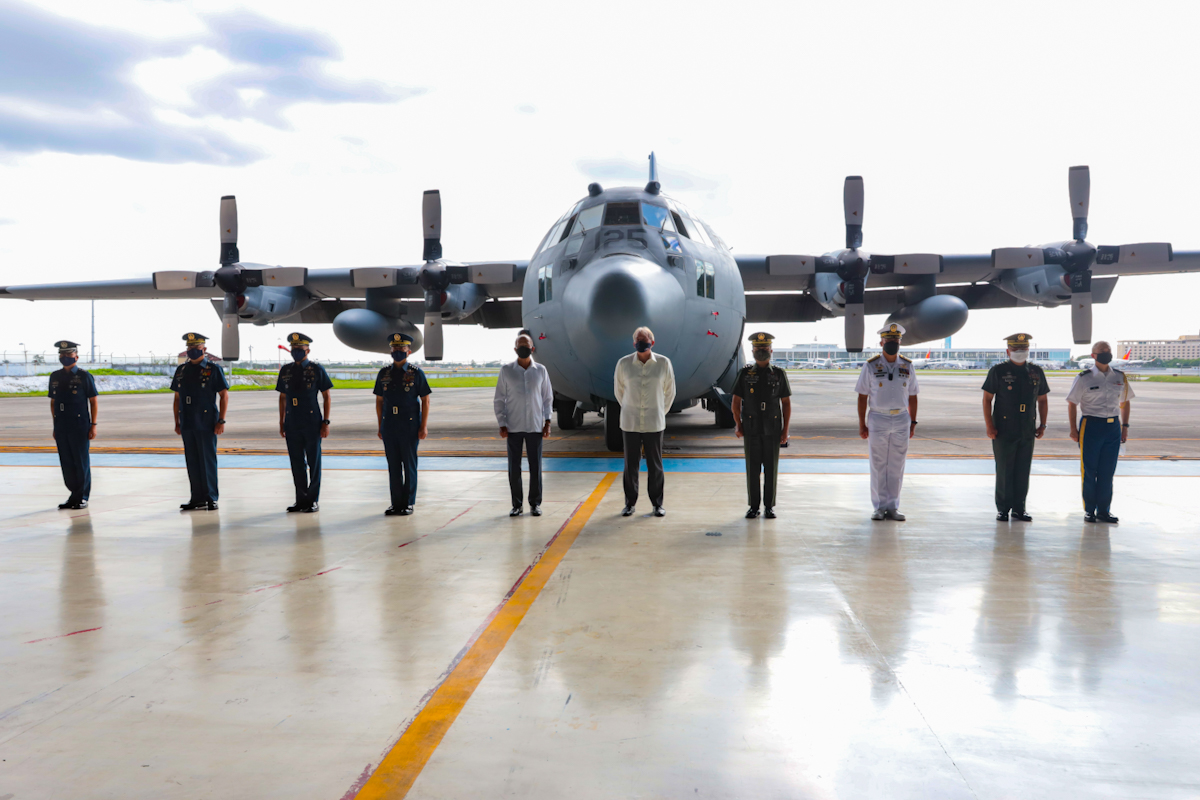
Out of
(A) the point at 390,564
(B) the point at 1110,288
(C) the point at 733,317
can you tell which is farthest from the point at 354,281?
(B) the point at 1110,288

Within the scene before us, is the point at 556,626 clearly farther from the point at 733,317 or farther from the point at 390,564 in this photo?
the point at 733,317

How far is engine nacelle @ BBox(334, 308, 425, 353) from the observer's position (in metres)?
17.7

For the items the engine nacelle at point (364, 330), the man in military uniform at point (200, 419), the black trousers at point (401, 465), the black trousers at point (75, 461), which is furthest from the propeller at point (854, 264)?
the black trousers at point (75, 461)

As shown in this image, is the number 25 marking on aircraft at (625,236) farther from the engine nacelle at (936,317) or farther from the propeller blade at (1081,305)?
the propeller blade at (1081,305)

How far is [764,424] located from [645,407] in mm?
1147

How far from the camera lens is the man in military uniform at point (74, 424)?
24.1 ft

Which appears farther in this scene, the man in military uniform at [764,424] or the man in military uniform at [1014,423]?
the man in military uniform at [764,424]

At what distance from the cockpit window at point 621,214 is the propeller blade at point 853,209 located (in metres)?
8.04

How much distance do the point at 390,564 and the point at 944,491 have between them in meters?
6.20

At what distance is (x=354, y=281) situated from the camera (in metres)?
16.7

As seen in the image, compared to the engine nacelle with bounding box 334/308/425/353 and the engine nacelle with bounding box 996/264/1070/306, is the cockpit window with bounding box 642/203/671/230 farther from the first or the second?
the engine nacelle with bounding box 996/264/1070/306

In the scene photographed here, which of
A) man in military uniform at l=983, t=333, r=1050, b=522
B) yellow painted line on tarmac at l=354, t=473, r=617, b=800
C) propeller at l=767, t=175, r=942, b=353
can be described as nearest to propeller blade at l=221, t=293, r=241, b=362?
propeller at l=767, t=175, r=942, b=353

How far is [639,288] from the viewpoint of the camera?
865cm

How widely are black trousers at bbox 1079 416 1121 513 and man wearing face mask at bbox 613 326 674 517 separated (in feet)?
12.3
